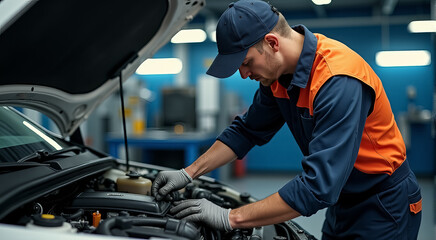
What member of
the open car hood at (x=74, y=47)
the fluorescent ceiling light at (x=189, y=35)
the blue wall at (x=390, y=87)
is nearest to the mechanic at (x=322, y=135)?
the open car hood at (x=74, y=47)

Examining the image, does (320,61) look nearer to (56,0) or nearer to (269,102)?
(269,102)

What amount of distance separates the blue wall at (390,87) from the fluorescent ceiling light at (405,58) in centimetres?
16

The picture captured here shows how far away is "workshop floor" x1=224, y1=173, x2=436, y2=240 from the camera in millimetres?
3932

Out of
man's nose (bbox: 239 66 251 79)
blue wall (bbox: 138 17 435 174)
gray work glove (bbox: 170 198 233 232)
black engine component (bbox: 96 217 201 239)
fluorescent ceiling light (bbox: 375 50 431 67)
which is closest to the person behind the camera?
black engine component (bbox: 96 217 201 239)

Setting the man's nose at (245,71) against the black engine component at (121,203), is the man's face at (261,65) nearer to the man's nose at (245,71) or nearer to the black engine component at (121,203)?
the man's nose at (245,71)

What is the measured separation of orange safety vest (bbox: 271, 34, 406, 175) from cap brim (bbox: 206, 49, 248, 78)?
0.82ft

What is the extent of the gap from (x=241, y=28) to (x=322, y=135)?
0.42 metres

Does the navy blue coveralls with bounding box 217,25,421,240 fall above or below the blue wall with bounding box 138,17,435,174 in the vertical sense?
below

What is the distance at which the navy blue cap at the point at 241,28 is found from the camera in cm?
128

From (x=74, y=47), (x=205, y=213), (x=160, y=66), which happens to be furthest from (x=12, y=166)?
(x=160, y=66)

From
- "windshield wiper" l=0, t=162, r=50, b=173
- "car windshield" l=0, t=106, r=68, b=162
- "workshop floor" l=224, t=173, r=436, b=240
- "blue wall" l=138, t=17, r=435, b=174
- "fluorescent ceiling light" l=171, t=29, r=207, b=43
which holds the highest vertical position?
"fluorescent ceiling light" l=171, t=29, r=207, b=43

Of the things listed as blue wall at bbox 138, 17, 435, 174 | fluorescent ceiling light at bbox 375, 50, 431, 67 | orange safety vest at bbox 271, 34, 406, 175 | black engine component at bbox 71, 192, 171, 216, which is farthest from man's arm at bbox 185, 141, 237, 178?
fluorescent ceiling light at bbox 375, 50, 431, 67

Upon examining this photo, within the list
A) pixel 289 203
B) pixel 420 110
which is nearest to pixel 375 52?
pixel 420 110

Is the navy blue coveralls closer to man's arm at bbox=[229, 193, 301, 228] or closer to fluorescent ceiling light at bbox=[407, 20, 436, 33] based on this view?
man's arm at bbox=[229, 193, 301, 228]
